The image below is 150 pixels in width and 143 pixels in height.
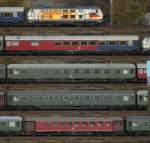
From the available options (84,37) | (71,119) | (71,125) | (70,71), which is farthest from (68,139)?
(84,37)

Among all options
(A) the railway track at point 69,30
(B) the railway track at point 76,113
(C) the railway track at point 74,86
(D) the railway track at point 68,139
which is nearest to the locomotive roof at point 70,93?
(C) the railway track at point 74,86

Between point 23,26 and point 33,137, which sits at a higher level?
point 23,26

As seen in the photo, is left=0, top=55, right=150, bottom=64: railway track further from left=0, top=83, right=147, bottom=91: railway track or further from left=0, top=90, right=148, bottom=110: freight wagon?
left=0, top=90, right=148, bottom=110: freight wagon

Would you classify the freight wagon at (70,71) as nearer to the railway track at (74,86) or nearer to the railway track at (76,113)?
the railway track at (74,86)

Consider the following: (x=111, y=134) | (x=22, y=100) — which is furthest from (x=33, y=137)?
(x=111, y=134)

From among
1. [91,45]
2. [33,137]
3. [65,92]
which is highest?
[91,45]

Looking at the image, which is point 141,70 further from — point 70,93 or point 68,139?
point 68,139

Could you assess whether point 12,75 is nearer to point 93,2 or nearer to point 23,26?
point 23,26

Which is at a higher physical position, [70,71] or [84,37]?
[84,37]
